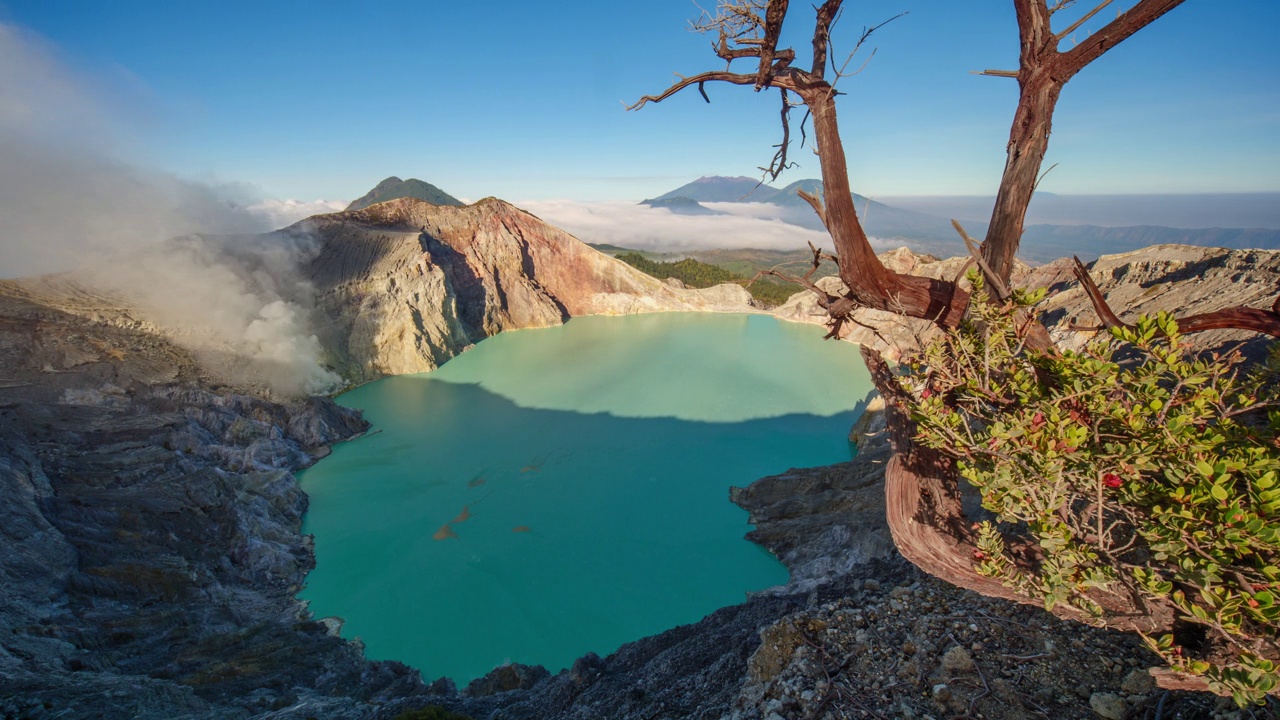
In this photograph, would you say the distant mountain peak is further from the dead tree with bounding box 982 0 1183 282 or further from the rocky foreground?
the dead tree with bounding box 982 0 1183 282

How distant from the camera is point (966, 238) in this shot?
1.66m

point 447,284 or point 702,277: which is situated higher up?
point 447,284

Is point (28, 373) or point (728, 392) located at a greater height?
point (28, 373)

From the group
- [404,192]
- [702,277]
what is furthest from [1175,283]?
[404,192]

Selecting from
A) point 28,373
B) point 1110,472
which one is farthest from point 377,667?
point 28,373

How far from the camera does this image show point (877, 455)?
12.5 m

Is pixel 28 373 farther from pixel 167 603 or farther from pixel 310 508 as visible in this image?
pixel 167 603

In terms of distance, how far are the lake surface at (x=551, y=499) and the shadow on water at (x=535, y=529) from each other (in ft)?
0.13

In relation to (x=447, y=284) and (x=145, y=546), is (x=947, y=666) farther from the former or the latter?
(x=447, y=284)

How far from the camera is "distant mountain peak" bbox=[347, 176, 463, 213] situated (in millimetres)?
95500

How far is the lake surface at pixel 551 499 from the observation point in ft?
30.2

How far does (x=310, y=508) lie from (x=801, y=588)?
1102 cm

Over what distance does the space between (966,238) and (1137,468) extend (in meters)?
0.83

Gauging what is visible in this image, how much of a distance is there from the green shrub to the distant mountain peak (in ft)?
334
